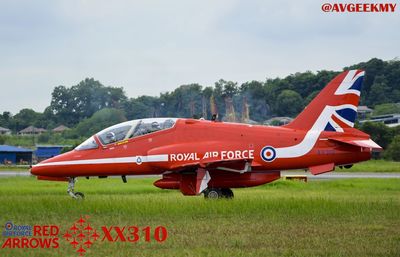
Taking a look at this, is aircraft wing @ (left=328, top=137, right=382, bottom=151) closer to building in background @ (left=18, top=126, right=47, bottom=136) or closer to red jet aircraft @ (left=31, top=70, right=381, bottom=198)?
red jet aircraft @ (left=31, top=70, right=381, bottom=198)

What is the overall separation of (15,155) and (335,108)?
66.1 meters

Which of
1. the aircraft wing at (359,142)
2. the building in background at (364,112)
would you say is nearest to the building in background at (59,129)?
the building in background at (364,112)

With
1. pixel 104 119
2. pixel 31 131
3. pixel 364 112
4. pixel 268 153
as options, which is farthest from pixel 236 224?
pixel 31 131

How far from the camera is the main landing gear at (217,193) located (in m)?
20.3

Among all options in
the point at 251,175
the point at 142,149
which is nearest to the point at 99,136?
the point at 142,149

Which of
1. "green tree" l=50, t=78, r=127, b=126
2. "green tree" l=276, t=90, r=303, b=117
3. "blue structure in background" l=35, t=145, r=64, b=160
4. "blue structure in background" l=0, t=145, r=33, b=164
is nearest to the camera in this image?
"green tree" l=276, t=90, r=303, b=117

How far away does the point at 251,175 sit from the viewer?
2095 centimetres

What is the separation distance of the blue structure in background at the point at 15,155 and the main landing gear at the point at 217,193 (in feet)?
206

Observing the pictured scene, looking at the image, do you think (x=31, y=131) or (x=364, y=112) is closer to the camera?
(x=364, y=112)

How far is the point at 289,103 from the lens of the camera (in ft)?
250

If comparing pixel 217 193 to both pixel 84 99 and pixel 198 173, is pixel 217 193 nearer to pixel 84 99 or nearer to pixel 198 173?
pixel 198 173

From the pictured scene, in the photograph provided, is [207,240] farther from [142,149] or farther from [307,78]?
[307,78]

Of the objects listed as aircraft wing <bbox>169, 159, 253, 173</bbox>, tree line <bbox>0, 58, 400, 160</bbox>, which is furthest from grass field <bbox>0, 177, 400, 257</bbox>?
tree line <bbox>0, 58, 400, 160</bbox>

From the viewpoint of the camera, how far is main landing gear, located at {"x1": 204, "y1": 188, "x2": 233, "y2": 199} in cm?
2033
